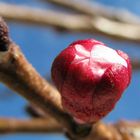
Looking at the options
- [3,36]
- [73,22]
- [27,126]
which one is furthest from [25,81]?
[73,22]

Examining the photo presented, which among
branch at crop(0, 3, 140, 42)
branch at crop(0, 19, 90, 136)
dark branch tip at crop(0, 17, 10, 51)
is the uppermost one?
dark branch tip at crop(0, 17, 10, 51)

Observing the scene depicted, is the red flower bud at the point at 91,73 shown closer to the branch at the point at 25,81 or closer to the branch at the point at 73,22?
the branch at the point at 25,81

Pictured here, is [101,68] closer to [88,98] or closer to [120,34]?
[88,98]

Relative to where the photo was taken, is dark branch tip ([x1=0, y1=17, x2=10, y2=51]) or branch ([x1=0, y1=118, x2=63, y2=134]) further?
branch ([x1=0, y1=118, x2=63, y2=134])

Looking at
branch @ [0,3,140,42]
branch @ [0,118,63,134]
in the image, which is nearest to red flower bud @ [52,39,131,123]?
branch @ [0,118,63,134]

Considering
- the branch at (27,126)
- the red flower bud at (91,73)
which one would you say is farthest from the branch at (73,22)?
the red flower bud at (91,73)

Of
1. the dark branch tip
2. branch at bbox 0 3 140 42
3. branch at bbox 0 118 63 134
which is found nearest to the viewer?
the dark branch tip

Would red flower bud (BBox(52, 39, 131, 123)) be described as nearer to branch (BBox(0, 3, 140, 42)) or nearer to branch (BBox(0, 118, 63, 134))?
branch (BBox(0, 118, 63, 134))

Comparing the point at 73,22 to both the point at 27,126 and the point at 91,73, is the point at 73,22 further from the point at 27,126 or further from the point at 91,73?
the point at 91,73
